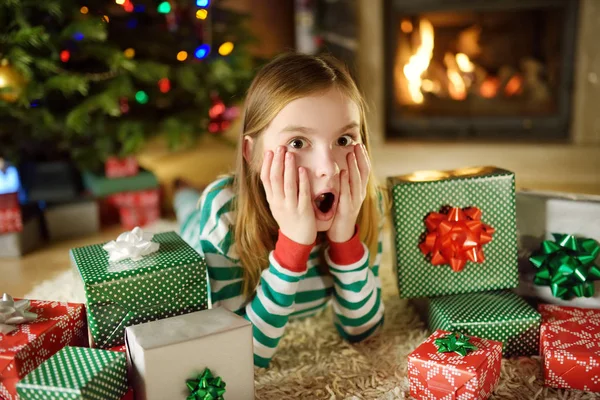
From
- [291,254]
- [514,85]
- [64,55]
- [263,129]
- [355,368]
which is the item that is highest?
[64,55]

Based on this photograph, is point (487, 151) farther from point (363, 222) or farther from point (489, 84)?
point (363, 222)

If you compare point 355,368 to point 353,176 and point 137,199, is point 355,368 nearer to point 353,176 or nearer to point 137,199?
point 353,176

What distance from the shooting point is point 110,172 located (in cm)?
203


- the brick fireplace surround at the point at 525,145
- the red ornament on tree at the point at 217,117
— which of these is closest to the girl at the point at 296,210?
the red ornament on tree at the point at 217,117

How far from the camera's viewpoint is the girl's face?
3.30 ft

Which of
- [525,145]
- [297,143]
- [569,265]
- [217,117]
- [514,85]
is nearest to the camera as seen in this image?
[297,143]

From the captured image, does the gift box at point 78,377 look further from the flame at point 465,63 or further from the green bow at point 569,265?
the flame at point 465,63

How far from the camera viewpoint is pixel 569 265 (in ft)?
3.76

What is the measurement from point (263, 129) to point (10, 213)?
1.11m

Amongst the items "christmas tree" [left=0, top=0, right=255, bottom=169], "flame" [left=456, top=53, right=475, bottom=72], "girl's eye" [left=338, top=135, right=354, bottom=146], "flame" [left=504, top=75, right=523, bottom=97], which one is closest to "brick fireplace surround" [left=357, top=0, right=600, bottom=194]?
"flame" [left=504, top=75, right=523, bottom=97]

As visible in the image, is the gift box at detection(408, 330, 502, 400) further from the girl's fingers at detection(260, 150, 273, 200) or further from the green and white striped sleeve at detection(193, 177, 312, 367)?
the girl's fingers at detection(260, 150, 273, 200)

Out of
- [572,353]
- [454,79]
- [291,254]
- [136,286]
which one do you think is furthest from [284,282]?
[454,79]

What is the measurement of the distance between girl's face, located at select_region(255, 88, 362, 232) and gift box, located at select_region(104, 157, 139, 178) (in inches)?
45.4

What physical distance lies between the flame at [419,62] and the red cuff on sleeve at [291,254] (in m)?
1.97
